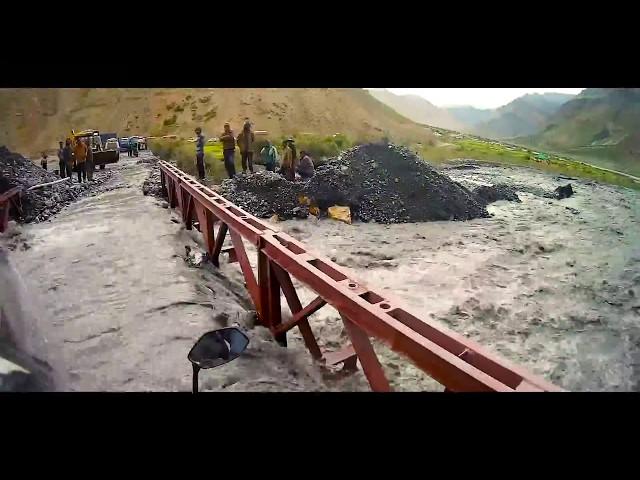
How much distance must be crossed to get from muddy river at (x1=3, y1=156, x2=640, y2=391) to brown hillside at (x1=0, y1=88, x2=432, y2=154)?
1.41ft

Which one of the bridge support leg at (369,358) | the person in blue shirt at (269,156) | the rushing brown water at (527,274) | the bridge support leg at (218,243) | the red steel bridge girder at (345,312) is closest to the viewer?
the red steel bridge girder at (345,312)

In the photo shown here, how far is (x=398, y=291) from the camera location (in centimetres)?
245

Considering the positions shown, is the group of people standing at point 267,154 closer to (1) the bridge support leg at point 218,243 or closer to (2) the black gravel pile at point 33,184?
(1) the bridge support leg at point 218,243

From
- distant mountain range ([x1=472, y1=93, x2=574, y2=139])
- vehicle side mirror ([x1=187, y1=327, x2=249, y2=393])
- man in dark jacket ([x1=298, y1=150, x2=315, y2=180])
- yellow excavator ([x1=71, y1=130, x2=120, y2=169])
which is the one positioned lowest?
vehicle side mirror ([x1=187, y1=327, x2=249, y2=393])

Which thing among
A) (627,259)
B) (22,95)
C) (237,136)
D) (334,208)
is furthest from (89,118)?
(627,259)

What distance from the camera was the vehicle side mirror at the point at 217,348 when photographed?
1.96m

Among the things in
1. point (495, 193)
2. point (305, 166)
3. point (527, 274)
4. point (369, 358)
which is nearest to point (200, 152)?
point (305, 166)

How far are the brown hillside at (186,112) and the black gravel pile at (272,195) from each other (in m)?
0.37

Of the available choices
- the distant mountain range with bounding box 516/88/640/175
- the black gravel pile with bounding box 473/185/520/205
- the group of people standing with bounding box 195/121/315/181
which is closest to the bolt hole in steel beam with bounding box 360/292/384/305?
the group of people standing with bounding box 195/121/315/181

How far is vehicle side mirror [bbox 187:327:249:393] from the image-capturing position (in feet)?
6.43

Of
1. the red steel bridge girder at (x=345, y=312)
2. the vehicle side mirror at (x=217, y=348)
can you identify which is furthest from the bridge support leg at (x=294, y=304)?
the vehicle side mirror at (x=217, y=348)

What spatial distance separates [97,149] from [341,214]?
1757mm

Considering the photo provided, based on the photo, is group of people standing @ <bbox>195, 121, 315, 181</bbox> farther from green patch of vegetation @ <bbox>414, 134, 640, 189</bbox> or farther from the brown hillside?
green patch of vegetation @ <bbox>414, 134, 640, 189</bbox>
